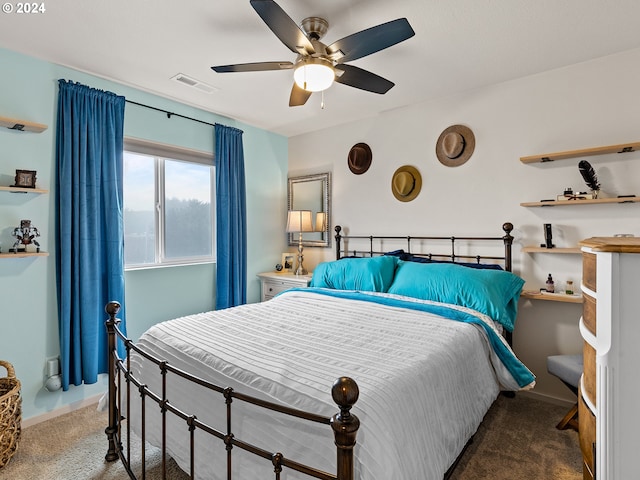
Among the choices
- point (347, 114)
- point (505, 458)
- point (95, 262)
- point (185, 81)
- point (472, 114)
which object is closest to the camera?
point (505, 458)

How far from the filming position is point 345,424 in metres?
1.00

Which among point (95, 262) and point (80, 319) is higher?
point (95, 262)

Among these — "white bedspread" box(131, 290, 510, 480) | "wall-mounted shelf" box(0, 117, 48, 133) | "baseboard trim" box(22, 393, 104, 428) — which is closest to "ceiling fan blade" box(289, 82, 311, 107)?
"white bedspread" box(131, 290, 510, 480)

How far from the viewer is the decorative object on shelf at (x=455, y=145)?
3209mm

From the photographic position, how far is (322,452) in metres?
1.22

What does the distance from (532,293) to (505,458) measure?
124 cm

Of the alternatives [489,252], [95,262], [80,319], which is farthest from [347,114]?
[80,319]

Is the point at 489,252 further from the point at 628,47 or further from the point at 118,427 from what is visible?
the point at 118,427

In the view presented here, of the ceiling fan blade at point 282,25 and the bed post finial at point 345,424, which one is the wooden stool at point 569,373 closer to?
the bed post finial at point 345,424

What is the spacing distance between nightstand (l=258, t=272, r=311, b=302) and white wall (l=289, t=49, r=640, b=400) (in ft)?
3.47

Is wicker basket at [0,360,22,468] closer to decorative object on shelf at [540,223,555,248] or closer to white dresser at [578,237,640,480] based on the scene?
white dresser at [578,237,640,480]

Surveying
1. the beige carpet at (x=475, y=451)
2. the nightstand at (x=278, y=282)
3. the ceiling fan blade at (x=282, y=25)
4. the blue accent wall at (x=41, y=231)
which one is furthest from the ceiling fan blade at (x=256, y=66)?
the beige carpet at (x=475, y=451)

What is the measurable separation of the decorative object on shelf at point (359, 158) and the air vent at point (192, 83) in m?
1.58

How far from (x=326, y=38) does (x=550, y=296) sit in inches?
95.9
